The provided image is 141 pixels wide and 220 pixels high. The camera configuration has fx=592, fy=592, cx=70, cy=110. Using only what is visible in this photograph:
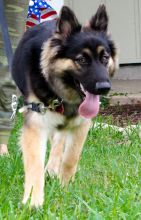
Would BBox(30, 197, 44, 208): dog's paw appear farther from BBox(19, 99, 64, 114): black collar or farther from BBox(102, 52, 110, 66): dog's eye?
BBox(102, 52, 110, 66): dog's eye

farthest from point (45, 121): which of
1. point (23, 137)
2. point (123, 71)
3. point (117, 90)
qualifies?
point (123, 71)

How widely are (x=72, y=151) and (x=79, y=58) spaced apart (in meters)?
0.78

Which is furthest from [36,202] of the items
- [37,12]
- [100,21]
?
[37,12]

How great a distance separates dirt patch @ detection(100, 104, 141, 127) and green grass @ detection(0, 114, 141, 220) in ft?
7.03

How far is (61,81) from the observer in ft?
12.4

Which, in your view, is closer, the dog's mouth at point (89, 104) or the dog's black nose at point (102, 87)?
the dog's black nose at point (102, 87)

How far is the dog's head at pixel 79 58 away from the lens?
3.59 m

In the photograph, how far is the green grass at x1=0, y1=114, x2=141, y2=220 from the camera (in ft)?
10.5

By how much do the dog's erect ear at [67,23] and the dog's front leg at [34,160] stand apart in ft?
2.08

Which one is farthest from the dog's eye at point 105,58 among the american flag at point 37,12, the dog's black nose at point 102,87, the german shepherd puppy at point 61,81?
the american flag at point 37,12

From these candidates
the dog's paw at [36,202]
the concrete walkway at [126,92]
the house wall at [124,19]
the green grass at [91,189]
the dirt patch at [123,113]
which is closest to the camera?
the green grass at [91,189]

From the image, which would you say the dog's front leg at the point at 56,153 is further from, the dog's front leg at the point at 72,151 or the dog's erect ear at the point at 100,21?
the dog's erect ear at the point at 100,21

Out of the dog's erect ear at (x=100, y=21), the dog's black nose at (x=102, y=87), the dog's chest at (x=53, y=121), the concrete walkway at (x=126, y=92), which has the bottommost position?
the concrete walkway at (x=126, y=92)

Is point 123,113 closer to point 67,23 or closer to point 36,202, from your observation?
point 67,23
